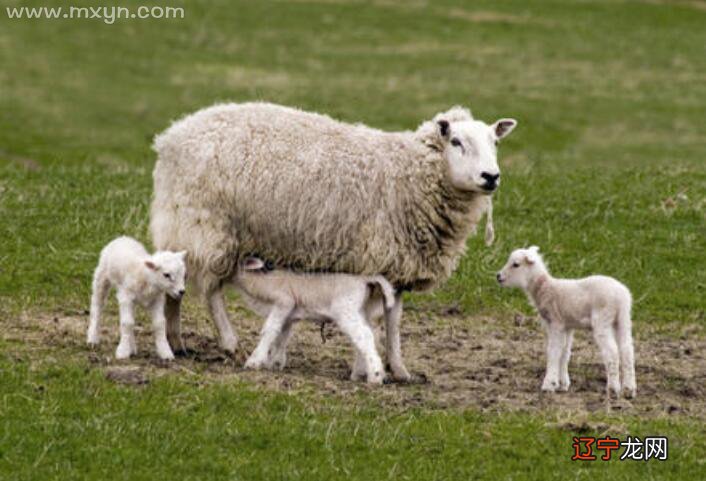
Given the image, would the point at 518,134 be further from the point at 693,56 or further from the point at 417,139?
the point at 417,139

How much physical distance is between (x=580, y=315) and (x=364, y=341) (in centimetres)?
164

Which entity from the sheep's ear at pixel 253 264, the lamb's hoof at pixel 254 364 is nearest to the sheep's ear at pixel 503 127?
the sheep's ear at pixel 253 264

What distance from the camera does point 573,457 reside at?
32.0ft

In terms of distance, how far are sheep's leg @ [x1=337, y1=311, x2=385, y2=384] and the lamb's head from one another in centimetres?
136

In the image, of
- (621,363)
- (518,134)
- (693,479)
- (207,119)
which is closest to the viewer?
(693,479)

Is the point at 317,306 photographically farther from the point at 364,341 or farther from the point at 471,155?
the point at 471,155

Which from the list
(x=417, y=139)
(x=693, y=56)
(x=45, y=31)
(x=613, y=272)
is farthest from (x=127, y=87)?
(x=417, y=139)

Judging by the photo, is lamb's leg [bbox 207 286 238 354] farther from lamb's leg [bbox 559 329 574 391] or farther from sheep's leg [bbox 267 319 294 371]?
lamb's leg [bbox 559 329 574 391]

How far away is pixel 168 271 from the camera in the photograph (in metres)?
11.5

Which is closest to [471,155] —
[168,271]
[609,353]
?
[609,353]

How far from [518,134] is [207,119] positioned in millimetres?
22599

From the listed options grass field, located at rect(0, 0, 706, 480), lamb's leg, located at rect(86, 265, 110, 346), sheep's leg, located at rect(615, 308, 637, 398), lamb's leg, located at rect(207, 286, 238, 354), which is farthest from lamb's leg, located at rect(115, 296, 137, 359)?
sheep's leg, located at rect(615, 308, 637, 398)

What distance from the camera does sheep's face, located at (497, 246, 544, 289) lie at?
39.8 ft

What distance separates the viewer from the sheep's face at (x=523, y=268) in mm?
12117
